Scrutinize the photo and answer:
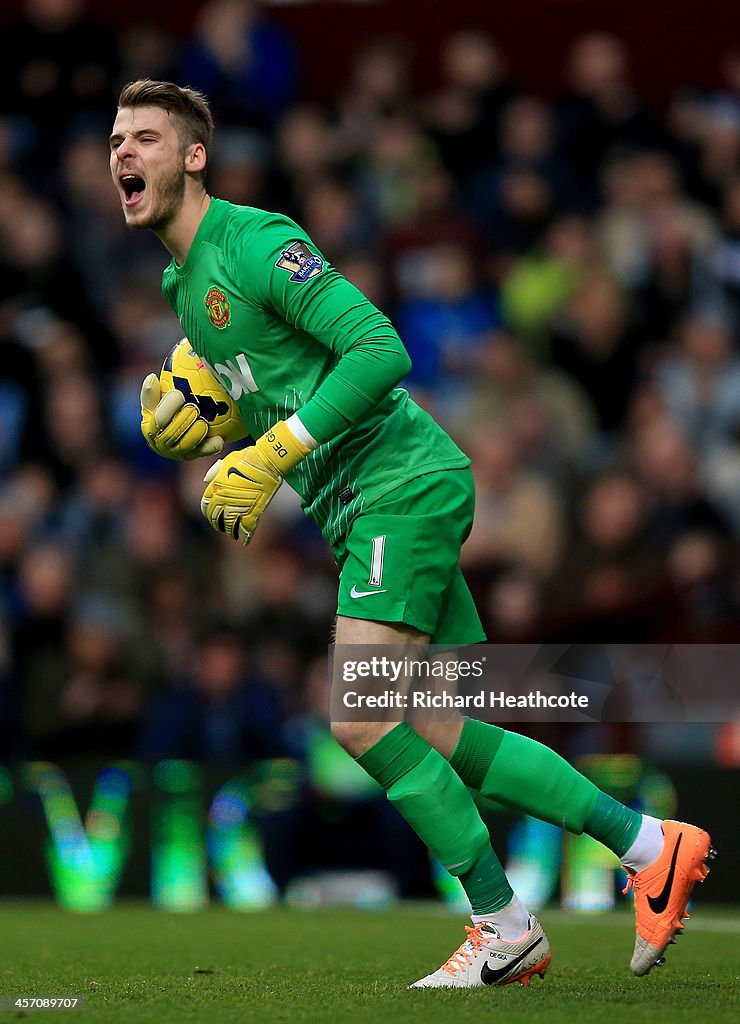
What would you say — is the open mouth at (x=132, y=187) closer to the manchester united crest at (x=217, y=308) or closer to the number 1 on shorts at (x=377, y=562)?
the manchester united crest at (x=217, y=308)

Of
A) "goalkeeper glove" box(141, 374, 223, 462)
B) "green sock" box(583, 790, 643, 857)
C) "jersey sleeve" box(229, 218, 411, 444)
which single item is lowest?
"green sock" box(583, 790, 643, 857)

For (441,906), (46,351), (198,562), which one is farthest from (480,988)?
(46,351)

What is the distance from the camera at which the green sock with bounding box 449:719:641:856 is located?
406cm

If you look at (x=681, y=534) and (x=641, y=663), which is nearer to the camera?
(x=641, y=663)

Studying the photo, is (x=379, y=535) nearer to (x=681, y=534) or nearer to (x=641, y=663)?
(x=641, y=663)

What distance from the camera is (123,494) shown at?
369 inches

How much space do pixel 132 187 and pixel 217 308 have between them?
403 mm

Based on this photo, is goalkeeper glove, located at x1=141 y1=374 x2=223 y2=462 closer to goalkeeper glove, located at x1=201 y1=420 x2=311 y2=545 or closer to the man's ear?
goalkeeper glove, located at x1=201 y1=420 x2=311 y2=545

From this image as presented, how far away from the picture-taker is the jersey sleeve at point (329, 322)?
394 cm

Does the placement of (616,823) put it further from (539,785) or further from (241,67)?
(241,67)

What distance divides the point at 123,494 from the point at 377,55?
3932 millimetres

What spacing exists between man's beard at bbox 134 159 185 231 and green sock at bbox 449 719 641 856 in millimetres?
1524

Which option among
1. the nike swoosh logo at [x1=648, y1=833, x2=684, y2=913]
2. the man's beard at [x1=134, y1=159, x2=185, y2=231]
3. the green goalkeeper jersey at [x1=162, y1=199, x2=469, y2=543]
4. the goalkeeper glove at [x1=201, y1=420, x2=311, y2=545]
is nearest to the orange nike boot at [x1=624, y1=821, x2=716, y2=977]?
the nike swoosh logo at [x1=648, y1=833, x2=684, y2=913]

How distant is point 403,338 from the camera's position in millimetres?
9617
